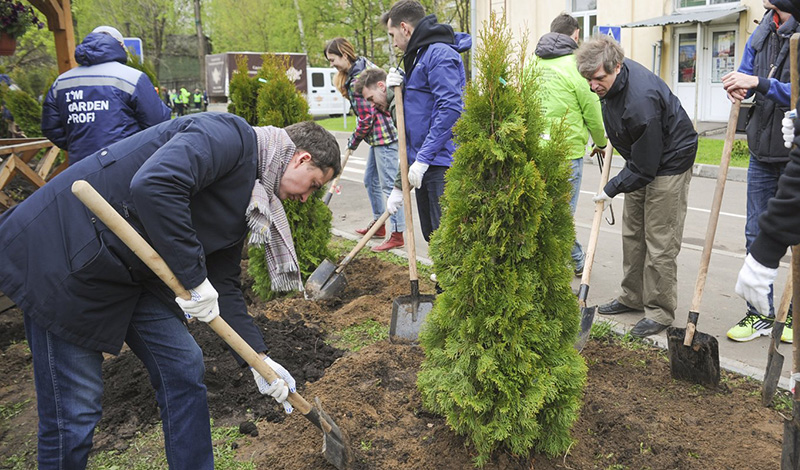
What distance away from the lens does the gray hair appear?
3.76 meters

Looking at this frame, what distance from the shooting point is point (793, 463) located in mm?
2439

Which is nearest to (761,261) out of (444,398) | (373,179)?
(444,398)

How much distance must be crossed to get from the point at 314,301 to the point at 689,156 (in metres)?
2.95

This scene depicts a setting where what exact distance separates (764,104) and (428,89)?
7.12 feet

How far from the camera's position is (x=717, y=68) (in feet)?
54.0

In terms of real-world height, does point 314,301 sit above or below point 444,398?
below

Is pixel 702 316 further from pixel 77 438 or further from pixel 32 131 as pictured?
pixel 32 131

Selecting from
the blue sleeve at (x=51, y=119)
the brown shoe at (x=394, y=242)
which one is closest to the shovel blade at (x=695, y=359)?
the brown shoe at (x=394, y=242)

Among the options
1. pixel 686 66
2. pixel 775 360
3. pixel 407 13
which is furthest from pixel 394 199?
pixel 686 66

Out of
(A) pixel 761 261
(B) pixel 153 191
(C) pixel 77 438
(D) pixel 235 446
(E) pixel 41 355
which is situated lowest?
(D) pixel 235 446

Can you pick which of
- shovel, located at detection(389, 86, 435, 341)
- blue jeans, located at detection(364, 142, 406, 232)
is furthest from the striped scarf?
blue jeans, located at detection(364, 142, 406, 232)

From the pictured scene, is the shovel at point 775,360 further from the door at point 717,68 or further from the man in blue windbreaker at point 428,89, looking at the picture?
the door at point 717,68

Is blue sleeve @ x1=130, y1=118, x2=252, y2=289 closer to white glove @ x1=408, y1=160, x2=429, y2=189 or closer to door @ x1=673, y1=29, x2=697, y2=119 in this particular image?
white glove @ x1=408, y1=160, x2=429, y2=189

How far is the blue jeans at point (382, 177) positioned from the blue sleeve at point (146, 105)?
2.42m
